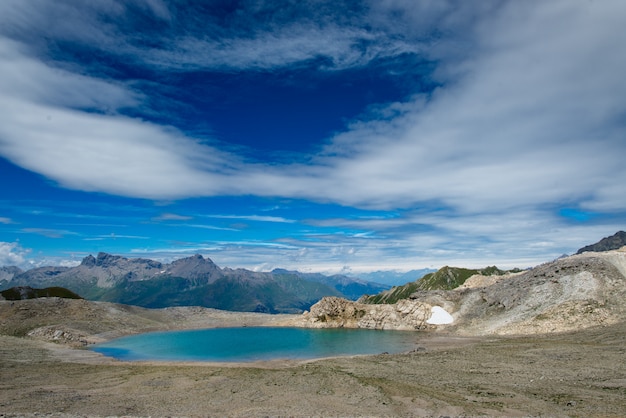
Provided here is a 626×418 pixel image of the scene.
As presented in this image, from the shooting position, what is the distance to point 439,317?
311 ft

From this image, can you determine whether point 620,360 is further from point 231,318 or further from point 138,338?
point 231,318

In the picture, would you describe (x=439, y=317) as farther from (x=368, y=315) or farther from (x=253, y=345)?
(x=253, y=345)

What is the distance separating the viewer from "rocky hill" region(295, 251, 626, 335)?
222 feet

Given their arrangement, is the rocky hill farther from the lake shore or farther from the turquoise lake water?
the lake shore

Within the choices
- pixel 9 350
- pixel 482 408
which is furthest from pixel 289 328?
pixel 482 408

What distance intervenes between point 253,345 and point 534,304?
57813 millimetres

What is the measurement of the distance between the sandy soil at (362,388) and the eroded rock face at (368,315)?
4868cm

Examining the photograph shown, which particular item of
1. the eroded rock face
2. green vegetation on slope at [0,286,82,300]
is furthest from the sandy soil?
green vegetation on slope at [0,286,82,300]

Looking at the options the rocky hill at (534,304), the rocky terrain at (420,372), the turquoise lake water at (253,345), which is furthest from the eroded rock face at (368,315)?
the rocky terrain at (420,372)

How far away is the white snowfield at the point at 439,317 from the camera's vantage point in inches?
3652

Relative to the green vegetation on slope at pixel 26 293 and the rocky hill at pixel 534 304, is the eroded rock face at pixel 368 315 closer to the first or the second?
the rocky hill at pixel 534 304

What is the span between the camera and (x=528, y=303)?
78.0 m

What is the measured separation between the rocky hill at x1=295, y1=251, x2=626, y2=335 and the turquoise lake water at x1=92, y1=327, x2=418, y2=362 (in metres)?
9.41

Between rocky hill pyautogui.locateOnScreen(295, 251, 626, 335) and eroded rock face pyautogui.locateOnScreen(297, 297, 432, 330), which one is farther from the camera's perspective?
eroded rock face pyautogui.locateOnScreen(297, 297, 432, 330)
